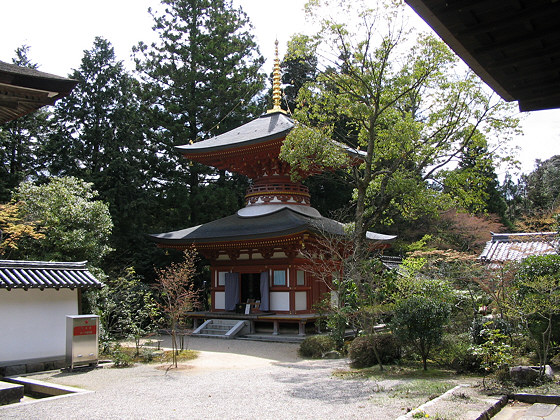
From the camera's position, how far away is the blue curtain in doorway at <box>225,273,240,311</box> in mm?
19078

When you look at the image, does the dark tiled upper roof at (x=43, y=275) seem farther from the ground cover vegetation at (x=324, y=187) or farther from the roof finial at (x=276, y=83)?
the roof finial at (x=276, y=83)

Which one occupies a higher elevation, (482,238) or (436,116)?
(436,116)

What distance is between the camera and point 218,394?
8172 millimetres

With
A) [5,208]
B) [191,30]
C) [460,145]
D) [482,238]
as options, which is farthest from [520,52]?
[191,30]

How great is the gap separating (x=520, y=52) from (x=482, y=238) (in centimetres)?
2400

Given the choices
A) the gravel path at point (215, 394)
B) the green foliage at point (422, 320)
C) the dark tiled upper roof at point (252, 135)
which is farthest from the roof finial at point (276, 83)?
the green foliage at point (422, 320)

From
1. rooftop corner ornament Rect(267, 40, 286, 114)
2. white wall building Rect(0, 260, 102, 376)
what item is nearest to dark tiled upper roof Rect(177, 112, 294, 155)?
rooftop corner ornament Rect(267, 40, 286, 114)

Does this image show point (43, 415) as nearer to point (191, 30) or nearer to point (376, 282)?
point (376, 282)

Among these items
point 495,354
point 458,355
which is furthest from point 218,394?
point 458,355

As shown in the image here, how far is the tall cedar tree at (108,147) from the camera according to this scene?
23.5m

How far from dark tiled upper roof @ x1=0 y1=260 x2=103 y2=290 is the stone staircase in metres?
6.09

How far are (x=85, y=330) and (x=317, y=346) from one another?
601 centimetres

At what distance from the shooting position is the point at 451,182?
13484mm

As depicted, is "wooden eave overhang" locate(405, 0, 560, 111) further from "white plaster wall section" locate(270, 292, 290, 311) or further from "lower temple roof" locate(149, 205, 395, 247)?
"white plaster wall section" locate(270, 292, 290, 311)
